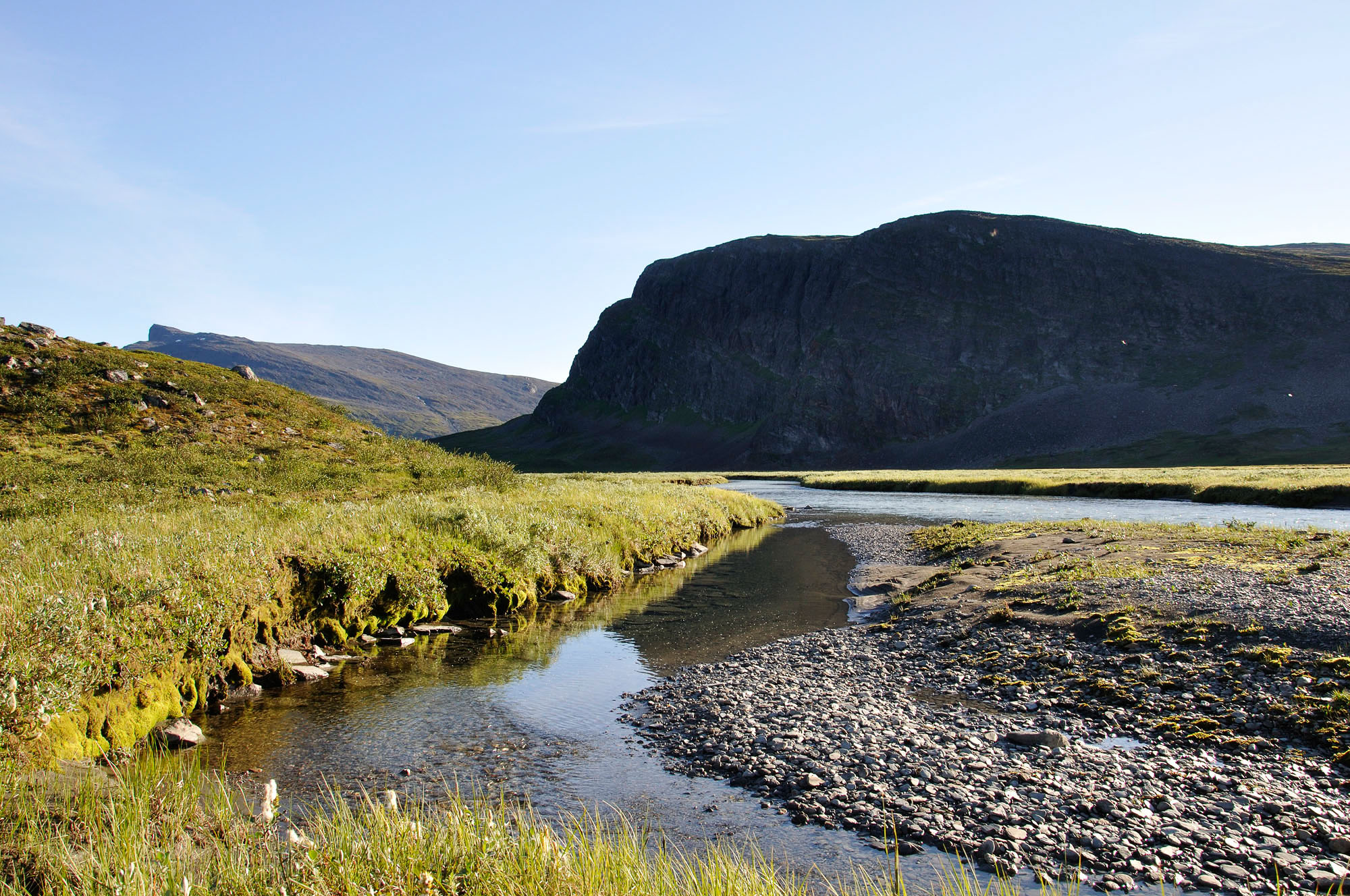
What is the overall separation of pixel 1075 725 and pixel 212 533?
1752cm

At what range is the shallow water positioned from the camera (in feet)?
30.8

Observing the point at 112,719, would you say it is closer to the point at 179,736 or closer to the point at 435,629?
the point at 179,736

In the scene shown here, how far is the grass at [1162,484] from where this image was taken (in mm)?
54219

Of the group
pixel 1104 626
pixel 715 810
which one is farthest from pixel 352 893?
pixel 1104 626

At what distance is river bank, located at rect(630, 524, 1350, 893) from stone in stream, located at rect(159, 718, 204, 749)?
6940 mm

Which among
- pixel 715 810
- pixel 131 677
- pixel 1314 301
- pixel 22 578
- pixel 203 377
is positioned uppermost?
pixel 1314 301

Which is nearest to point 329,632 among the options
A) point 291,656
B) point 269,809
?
point 291,656

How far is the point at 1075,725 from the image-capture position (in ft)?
38.3

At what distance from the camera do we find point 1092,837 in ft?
26.6

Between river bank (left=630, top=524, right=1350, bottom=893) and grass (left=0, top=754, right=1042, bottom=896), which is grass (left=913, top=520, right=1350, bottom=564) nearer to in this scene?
river bank (left=630, top=524, right=1350, bottom=893)

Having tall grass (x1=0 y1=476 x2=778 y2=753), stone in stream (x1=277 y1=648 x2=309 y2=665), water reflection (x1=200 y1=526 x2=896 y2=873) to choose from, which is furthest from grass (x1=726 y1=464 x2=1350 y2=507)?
stone in stream (x1=277 y1=648 x2=309 y2=665)

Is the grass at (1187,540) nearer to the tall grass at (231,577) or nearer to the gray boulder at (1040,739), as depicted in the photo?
the gray boulder at (1040,739)

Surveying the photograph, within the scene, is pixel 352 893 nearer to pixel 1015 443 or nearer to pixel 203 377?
pixel 203 377

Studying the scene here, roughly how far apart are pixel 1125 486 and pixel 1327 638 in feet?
211
